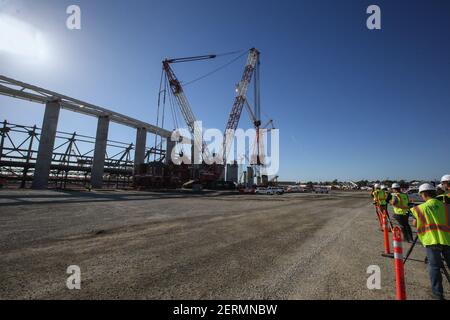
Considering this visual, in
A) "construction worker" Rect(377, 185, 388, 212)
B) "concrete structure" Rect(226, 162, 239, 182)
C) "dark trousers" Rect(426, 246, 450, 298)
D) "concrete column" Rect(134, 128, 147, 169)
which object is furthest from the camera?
"concrete structure" Rect(226, 162, 239, 182)

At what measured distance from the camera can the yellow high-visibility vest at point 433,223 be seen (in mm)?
3863

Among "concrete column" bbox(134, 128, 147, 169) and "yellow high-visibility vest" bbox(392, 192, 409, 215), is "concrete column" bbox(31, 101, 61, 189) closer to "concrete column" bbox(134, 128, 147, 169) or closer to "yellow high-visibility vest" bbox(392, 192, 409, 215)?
"concrete column" bbox(134, 128, 147, 169)

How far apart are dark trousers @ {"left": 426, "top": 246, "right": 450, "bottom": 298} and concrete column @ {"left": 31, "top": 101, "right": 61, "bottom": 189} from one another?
3807cm

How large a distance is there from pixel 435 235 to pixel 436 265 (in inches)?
18.8

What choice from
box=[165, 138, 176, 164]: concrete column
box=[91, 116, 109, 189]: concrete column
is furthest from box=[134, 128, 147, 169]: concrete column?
box=[165, 138, 176, 164]: concrete column

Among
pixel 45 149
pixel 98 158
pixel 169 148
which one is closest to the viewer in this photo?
pixel 45 149

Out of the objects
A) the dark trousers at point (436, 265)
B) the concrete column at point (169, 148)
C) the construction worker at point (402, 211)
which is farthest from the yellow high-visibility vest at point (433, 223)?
the concrete column at point (169, 148)

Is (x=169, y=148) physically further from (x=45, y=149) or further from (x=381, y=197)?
(x=381, y=197)

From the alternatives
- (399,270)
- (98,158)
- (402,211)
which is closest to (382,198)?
(402,211)

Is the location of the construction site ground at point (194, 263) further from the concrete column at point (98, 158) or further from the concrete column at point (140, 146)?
the concrete column at point (140, 146)

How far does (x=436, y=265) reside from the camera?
3783mm

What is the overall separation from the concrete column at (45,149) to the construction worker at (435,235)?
124ft

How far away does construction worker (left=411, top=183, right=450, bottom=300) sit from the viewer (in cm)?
375
